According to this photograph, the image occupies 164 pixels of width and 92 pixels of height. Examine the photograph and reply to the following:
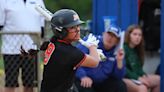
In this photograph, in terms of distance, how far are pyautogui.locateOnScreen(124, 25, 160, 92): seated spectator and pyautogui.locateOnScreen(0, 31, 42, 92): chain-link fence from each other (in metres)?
1.23

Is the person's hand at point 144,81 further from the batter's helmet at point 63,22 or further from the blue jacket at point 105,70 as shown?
the batter's helmet at point 63,22

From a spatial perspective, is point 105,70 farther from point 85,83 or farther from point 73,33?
point 73,33

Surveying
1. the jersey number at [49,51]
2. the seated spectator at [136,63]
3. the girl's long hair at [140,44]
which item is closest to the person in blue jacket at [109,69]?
the seated spectator at [136,63]

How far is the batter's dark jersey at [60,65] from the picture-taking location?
15.1ft

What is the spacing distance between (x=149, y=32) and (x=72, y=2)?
24914 mm

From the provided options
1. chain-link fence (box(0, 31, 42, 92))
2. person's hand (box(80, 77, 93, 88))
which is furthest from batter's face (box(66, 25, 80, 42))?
person's hand (box(80, 77, 93, 88))

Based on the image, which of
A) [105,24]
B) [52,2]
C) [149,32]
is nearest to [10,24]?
[105,24]

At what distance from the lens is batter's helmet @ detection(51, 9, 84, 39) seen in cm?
459

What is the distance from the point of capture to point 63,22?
4.59 m

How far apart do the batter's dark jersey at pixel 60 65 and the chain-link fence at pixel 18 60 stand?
1.45 m

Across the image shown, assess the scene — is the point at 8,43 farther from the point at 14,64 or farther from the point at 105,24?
the point at 105,24

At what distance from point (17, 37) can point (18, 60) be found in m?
0.28

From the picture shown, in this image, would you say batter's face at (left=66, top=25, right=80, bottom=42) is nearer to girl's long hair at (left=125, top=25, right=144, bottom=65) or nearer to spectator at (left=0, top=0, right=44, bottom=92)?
spectator at (left=0, top=0, right=44, bottom=92)

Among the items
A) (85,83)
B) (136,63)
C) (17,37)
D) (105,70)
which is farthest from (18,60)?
(136,63)
